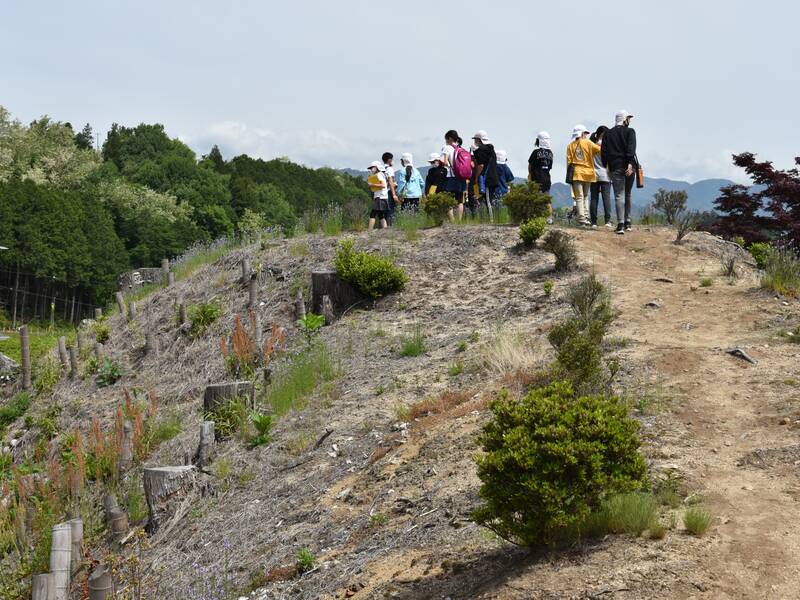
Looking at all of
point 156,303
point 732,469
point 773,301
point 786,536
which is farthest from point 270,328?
point 786,536

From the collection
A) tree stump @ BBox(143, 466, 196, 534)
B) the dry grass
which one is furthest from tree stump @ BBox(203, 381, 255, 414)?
the dry grass

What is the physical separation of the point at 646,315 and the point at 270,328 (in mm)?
5928

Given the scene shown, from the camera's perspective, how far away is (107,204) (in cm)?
5641

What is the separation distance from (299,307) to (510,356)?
17.8ft

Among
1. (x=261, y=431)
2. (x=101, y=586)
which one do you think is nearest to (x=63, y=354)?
(x=261, y=431)

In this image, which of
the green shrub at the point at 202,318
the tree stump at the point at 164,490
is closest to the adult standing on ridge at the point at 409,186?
the green shrub at the point at 202,318

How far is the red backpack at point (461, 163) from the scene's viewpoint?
47.1ft

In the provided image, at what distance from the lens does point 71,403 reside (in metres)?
14.1

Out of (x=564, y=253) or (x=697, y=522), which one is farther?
(x=564, y=253)

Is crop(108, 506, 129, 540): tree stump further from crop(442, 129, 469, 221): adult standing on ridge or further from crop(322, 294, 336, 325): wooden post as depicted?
crop(442, 129, 469, 221): adult standing on ridge

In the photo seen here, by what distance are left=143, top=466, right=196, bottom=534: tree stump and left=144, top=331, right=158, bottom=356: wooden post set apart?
6.57m

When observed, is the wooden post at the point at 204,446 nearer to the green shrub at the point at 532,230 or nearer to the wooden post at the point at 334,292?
the wooden post at the point at 334,292

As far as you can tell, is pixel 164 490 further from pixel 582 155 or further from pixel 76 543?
pixel 582 155

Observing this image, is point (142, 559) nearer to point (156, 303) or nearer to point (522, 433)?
point (522, 433)
